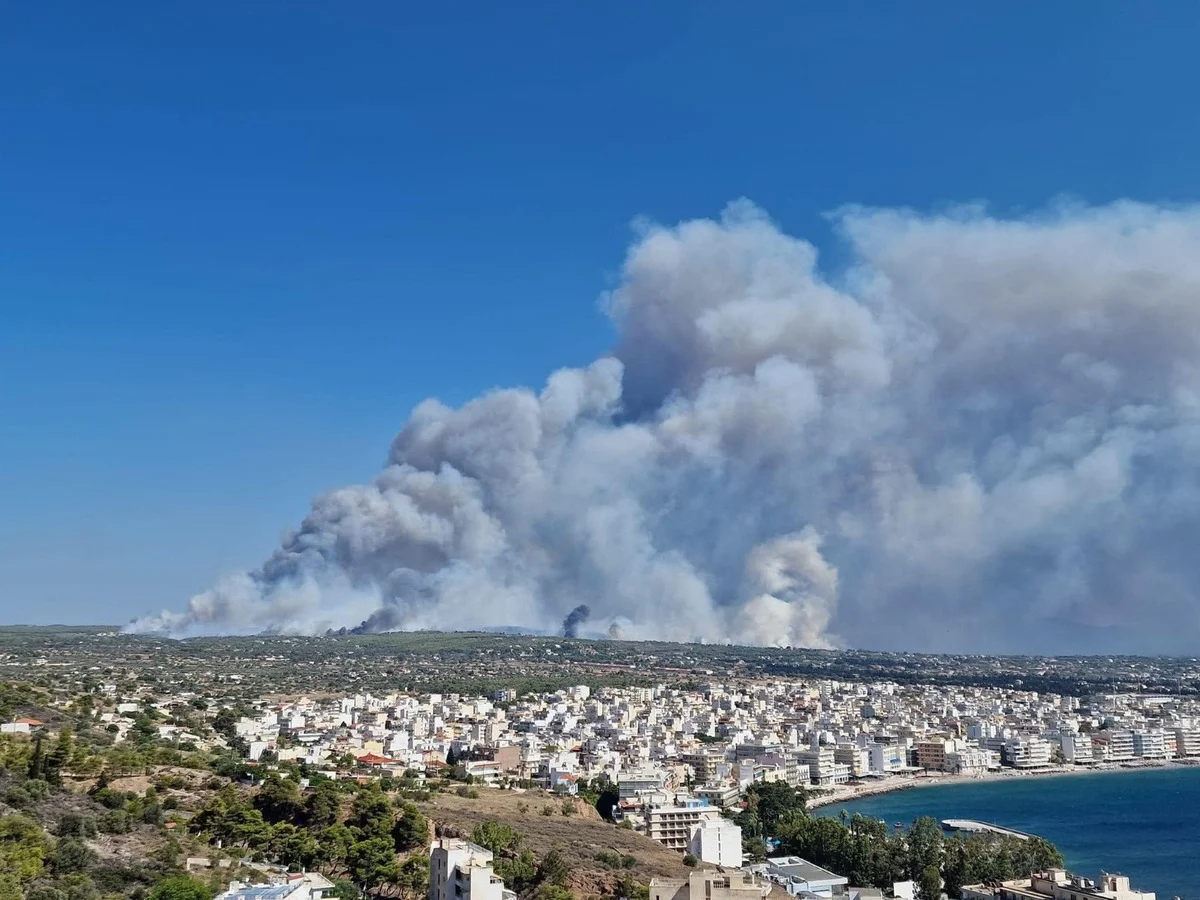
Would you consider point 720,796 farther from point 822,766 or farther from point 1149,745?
point 1149,745

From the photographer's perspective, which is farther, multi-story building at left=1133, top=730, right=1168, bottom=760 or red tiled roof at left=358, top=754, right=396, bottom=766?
multi-story building at left=1133, top=730, right=1168, bottom=760

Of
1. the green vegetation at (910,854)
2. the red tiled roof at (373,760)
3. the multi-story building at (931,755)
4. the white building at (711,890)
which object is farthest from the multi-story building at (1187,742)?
the white building at (711,890)

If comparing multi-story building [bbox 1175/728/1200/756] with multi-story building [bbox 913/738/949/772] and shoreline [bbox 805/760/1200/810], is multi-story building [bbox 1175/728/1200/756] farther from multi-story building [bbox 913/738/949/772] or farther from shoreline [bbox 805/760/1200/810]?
multi-story building [bbox 913/738/949/772]

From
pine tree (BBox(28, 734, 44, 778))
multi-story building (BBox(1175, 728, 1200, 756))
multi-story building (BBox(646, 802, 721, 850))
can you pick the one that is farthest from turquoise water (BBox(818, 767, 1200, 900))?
pine tree (BBox(28, 734, 44, 778))

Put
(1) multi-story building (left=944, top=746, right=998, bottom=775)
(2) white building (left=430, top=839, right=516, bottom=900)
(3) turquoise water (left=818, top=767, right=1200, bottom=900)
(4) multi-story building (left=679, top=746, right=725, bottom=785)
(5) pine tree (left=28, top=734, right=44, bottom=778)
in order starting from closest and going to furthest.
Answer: (2) white building (left=430, top=839, right=516, bottom=900), (5) pine tree (left=28, top=734, right=44, bottom=778), (3) turquoise water (left=818, top=767, right=1200, bottom=900), (4) multi-story building (left=679, top=746, right=725, bottom=785), (1) multi-story building (left=944, top=746, right=998, bottom=775)

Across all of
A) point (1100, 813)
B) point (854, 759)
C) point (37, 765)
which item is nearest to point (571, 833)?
point (37, 765)

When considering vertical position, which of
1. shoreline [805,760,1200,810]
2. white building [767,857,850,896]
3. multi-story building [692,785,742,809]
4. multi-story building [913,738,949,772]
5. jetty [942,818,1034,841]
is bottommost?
shoreline [805,760,1200,810]
